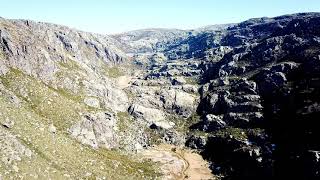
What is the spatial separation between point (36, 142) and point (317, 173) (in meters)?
124

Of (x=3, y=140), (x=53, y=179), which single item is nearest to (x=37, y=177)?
(x=53, y=179)

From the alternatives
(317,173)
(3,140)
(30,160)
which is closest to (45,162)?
(30,160)

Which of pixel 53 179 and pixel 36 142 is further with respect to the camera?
pixel 36 142

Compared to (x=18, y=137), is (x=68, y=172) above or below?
below

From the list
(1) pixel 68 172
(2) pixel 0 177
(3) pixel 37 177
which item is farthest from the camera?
(1) pixel 68 172

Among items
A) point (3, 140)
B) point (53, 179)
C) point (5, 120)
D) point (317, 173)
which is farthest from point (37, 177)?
point (317, 173)

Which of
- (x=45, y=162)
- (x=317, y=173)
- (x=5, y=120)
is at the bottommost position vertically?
(x=317, y=173)

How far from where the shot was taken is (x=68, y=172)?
18912 centimetres

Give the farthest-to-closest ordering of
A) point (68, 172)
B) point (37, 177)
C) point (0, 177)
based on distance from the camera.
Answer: point (68, 172) → point (37, 177) → point (0, 177)

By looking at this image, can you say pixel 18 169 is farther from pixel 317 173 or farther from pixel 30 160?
pixel 317 173

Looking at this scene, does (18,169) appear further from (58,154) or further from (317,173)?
(317,173)

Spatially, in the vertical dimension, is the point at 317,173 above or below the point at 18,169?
below

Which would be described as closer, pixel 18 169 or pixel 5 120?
pixel 18 169

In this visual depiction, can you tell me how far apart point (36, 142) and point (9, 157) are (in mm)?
21915
